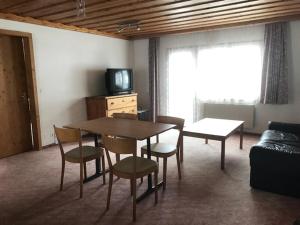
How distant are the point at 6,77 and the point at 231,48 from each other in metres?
4.22

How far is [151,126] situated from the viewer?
2.82 m

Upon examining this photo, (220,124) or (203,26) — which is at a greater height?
(203,26)

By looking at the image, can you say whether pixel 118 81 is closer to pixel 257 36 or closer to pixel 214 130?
pixel 214 130

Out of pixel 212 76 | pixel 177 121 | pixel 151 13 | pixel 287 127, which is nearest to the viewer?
pixel 177 121

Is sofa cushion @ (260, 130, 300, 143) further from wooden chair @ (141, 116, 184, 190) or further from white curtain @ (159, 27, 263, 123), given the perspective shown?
white curtain @ (159, 27, 263, 123)

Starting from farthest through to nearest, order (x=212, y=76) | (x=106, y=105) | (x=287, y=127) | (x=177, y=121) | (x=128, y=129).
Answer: (x=212, y=76), (x=106, y=105), (x=287, y=127), (x=177, y=121), (x=128, y=129)

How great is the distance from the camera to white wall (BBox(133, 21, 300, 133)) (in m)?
4.47

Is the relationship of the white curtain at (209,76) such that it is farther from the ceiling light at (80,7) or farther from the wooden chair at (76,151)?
the wooden chair at (76,151)

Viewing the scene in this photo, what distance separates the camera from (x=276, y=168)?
8.50ft

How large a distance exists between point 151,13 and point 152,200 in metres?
2.78

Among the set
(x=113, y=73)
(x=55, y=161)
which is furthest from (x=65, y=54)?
(x=55, y=161)

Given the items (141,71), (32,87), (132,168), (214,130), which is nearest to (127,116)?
(132,168)

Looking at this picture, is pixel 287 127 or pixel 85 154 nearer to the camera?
pixel 85 154

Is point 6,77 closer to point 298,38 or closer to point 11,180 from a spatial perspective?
point 11,180
